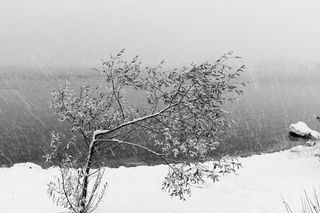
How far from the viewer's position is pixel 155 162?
34.2m

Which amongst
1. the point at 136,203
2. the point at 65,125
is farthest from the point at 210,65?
the point at 65,125

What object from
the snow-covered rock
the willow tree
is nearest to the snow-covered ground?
the willow tree

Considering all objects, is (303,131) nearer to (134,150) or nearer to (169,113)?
(134,150)

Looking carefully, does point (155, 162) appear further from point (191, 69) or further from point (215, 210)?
point (191, 69)

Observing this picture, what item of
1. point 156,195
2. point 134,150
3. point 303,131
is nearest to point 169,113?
point 156,195

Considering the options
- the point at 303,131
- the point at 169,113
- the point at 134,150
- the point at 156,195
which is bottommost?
the point at 134,150

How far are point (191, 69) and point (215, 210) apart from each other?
7.11 meters

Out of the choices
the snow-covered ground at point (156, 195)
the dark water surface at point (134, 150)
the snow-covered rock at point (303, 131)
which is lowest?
the dark water surface at point (134, 150)

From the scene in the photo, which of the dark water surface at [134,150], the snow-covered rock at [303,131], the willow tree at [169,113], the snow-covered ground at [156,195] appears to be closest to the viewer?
the willow tree at [169,113]

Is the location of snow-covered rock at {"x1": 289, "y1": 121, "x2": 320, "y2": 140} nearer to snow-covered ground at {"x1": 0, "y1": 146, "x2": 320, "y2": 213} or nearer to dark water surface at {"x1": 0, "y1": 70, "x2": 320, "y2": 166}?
dark water surface at {"x1": 0, "y1": 70, "x2": 320, "y2": 166}

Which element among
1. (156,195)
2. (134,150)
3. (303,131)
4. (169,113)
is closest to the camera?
(169,113)

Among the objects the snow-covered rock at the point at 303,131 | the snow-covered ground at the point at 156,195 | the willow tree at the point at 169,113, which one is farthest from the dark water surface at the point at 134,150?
the willow tree at the point at 169,113

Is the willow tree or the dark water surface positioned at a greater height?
the willow tree

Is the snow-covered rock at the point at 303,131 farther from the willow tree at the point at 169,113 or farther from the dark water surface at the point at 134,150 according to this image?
the willow tree at the point at 169,113
